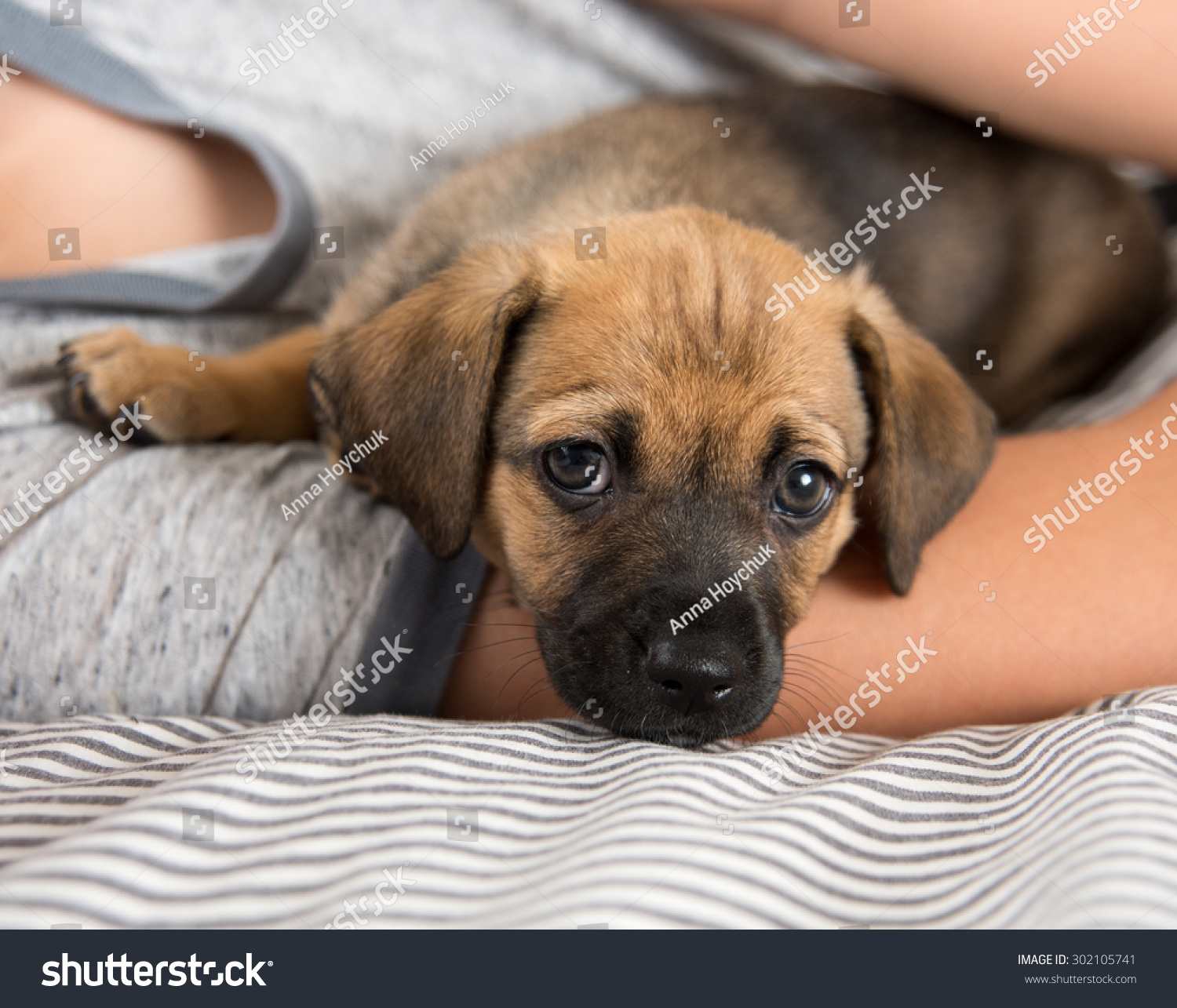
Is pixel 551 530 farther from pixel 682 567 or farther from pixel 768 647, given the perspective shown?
pixel 768 647

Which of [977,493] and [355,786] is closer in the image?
[355,786]

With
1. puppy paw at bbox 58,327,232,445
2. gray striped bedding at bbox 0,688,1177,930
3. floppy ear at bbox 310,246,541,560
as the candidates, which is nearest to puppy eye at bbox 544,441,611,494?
floppy ear at bbox 310,246,541,560

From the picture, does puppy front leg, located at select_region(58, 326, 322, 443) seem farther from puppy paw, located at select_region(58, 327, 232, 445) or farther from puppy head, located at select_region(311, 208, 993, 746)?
puppy head, located at select_region(311, 208, 993, 746)

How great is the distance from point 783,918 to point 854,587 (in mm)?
1319

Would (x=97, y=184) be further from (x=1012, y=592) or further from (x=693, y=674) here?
(x=1012, y=592)

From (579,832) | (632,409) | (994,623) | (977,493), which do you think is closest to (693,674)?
(579,832)

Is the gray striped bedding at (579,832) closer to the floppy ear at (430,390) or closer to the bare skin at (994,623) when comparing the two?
the bare skin at (994,623)

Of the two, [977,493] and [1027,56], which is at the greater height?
[1027,56]

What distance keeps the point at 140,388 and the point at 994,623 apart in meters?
2.32

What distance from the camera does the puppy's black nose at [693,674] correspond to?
71.6 inches

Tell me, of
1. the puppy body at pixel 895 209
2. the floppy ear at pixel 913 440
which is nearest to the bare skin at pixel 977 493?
the floppy ear at pixel 913 440

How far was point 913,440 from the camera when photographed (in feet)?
7.73

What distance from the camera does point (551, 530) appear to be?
7.06 ft

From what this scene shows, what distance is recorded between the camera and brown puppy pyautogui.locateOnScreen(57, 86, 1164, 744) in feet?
6.48
